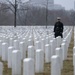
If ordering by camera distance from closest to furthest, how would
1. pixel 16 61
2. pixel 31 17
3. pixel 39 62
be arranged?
pixel 16 61
pixel 39 62
pixel 31 17

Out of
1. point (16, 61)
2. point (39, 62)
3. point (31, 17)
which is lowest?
point (39, 62)

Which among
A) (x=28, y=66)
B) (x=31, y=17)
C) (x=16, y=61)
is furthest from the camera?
(x=31, y=17)

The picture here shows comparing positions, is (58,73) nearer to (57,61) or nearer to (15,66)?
(57,61)

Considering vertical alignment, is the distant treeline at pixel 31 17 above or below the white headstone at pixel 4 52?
above

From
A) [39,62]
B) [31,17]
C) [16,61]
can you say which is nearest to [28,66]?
[16,61]

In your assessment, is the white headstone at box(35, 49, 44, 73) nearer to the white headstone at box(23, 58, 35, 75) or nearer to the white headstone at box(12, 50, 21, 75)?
the white headstone at box(12, 50, 21, 75)

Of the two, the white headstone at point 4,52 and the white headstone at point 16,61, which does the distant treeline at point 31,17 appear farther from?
the white headstone at point 16,61

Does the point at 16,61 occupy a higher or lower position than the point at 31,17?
lower

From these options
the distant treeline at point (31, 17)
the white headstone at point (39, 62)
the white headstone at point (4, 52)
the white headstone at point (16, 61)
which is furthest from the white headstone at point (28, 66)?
the distant treeline at point (31, 17)

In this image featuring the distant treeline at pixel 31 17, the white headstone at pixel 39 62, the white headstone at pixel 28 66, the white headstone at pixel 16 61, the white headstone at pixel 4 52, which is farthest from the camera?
the distant treeline at pixel 31 17

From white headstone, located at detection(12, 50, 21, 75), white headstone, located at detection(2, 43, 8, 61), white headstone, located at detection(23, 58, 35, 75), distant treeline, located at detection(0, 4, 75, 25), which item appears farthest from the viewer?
distant treeline, located at detection(0, 4, 75, 25)

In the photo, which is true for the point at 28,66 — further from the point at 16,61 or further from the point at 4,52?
the point at 4,52

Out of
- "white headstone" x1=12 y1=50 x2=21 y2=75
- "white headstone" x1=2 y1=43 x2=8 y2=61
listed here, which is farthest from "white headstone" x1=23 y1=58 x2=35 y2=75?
"white headstone" x1=2 y1=43 x2=8 y2=61

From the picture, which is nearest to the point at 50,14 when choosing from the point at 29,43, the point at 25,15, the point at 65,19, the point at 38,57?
the point at 65,19
